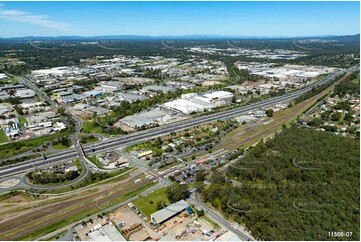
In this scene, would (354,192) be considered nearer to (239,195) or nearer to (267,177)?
(267,177)

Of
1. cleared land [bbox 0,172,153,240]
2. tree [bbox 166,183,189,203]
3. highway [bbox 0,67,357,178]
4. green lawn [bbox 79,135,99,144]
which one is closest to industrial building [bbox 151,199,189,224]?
tree [bbox 166,183,189,203]

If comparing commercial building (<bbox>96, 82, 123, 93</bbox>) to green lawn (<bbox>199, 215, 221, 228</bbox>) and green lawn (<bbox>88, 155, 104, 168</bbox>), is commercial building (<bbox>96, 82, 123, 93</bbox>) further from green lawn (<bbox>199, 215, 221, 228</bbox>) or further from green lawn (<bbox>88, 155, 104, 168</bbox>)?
green lawn (<bbox>199, 215, 221, 228</bbox>)

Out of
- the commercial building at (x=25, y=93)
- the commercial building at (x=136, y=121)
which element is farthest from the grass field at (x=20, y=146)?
the commercial building at (x=25, y=93)

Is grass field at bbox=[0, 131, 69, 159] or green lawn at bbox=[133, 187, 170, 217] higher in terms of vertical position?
grass field at bbox=[0, 131, 69, 159]

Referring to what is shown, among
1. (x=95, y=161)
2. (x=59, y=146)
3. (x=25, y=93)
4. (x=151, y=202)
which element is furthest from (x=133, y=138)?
(x=25, y=93)

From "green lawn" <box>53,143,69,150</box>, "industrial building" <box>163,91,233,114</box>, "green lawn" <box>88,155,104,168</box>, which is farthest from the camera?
"industrial building" <box>163,91,233,114</box>

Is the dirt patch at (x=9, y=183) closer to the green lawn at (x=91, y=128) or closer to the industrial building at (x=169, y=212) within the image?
the green lawn at (x=91, y=128)
